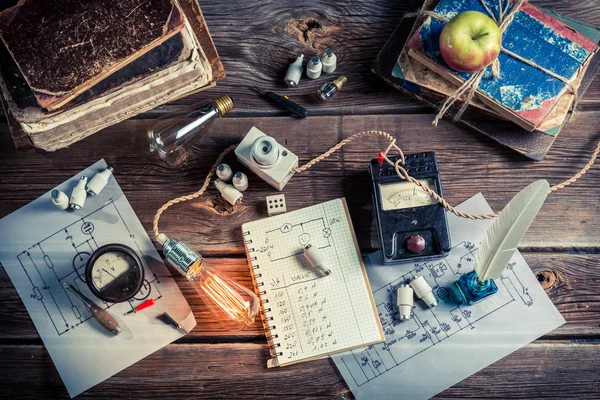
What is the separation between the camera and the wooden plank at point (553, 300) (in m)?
1.22

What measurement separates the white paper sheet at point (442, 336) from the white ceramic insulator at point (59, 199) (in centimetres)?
75

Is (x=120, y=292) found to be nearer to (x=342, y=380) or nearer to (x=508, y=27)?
(x=342, y=380)

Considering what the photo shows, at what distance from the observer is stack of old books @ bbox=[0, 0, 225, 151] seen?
1.08m

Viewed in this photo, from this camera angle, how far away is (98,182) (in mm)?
1249

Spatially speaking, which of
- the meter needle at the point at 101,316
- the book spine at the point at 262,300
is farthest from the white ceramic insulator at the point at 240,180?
the meter needle at the point at 101,316

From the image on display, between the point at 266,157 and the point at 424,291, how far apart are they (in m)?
0.48

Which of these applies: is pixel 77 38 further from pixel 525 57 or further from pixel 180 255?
→ pixel 525 57

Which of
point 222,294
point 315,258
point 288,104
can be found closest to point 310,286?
point 315,258

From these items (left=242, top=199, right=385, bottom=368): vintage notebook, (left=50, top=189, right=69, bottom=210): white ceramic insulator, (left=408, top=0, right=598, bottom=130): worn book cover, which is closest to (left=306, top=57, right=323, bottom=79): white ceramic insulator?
(left=408, top=0, right=598, bottom=130): worn book cover

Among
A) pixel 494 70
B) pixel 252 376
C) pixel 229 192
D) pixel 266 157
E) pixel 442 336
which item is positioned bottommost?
pixel 252 376

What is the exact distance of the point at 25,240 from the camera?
1263 mm

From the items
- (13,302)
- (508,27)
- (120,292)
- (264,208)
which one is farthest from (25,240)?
(508,27)

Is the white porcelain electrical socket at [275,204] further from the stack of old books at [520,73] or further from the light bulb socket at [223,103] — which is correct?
the stack of old books at [520,73]

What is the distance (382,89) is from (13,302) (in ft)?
3.49
